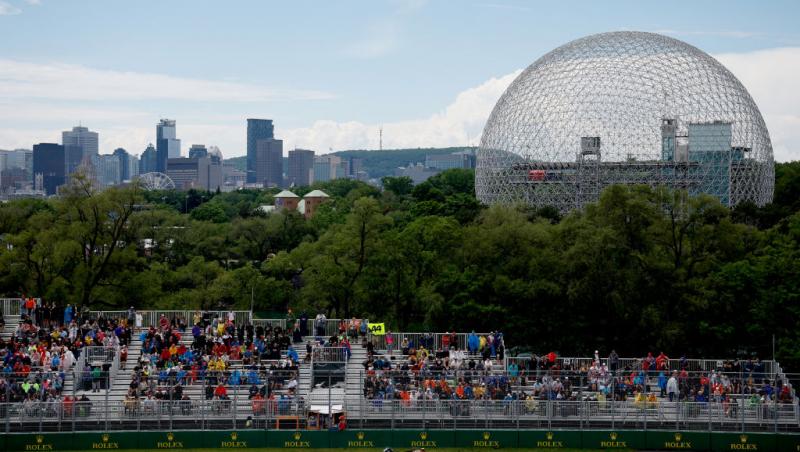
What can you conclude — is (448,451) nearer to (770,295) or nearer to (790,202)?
(770,295)

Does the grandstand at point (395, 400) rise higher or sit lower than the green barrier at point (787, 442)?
higher

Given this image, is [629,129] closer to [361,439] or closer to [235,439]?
[361,439]

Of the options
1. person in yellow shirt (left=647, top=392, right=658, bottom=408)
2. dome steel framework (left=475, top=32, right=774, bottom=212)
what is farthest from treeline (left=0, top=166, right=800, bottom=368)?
dome steel framework (left=475, top=32, right=774, bottom=212)

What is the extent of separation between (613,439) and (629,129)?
4228 centimetres

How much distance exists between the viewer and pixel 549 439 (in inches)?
1368

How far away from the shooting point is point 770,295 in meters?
43.9

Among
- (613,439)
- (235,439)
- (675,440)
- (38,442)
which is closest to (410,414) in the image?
(235,439)

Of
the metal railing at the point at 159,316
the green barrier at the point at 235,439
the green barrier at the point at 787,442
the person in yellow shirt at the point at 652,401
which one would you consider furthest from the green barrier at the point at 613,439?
the metal railing at the point at 159,316

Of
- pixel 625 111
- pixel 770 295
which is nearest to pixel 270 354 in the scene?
pixel 770 295

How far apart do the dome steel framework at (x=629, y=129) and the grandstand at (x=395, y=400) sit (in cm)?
3610

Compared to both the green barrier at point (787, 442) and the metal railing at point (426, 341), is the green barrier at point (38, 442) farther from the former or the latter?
the green barrier at point (787, 442)

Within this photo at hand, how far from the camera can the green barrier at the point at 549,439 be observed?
3472 centimetres

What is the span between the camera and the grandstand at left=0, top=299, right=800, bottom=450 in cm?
3459

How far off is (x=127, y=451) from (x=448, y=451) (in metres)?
10.4
